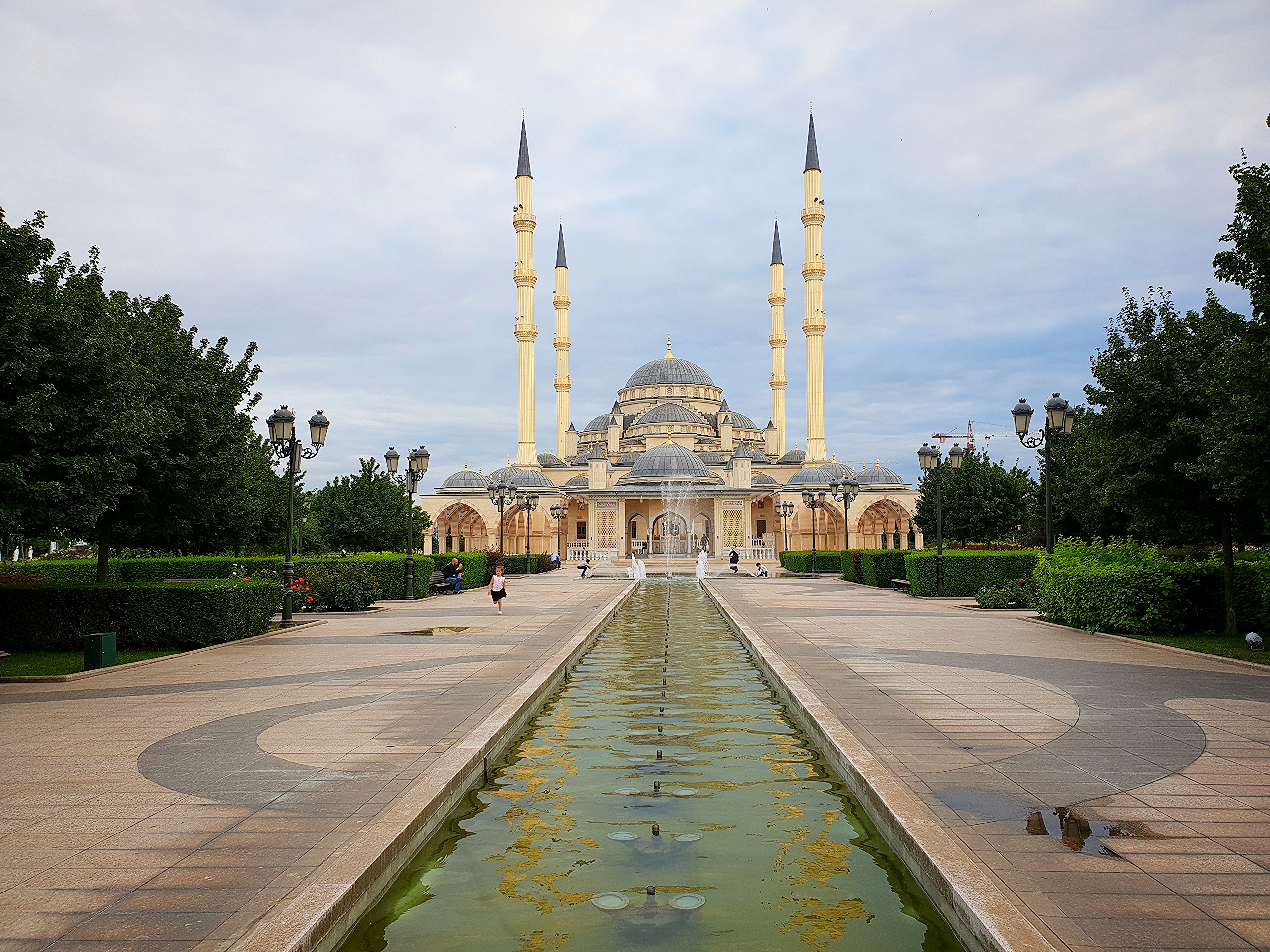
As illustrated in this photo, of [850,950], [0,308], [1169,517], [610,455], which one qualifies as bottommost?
[850,950]

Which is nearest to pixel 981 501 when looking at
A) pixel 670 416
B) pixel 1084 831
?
pixel 1084 831

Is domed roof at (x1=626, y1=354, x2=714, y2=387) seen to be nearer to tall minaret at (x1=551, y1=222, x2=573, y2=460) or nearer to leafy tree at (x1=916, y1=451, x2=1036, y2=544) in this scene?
tall minaret at (x1=551, y1=222, x2=573, y2=460)

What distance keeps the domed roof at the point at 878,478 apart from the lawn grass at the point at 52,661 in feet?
185

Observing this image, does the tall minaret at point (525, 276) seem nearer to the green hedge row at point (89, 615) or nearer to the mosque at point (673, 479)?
the mosque at point (673, 479)

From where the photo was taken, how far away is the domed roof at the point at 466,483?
64.1m

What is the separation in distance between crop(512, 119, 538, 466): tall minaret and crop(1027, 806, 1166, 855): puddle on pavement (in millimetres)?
56041

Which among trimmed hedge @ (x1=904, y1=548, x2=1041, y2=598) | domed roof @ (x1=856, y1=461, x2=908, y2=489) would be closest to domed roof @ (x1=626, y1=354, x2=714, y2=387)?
domed roof @ (x1=856, y1=461, x2=908, y2=489)

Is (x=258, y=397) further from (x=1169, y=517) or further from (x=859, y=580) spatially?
(x=859, y=580)

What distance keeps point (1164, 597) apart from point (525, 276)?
49.5m

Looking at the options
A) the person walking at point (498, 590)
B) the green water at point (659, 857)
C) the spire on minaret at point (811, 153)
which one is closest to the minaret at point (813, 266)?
the spire on minaret at point (811, 153)

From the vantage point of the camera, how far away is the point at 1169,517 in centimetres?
1312

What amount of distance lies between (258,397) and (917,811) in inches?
621

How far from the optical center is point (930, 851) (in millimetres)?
4164

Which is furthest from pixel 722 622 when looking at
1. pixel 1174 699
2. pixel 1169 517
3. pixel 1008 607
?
pixel 1174 699
